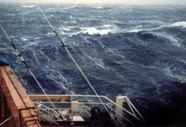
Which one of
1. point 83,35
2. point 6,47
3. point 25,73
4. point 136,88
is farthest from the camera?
point 83,35

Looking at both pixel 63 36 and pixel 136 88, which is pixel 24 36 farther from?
pixel 136 88

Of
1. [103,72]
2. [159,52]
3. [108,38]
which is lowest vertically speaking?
[103,72]

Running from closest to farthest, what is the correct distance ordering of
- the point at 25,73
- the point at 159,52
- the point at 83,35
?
the point at 25,73, the point at 159,52, the point at 83,35

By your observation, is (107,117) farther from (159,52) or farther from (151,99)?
(159,52)

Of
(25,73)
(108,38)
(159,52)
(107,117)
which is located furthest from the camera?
(108,38)

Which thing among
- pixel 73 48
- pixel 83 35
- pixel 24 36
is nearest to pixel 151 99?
pixel 73 48

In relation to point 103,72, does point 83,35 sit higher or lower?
higher

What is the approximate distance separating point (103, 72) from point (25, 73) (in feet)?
36.3

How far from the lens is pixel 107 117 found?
27.8 ft

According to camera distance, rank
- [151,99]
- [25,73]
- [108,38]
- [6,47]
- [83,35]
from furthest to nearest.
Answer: [83,35] < [108,38] < [6,47] < [25,73] < [151,99]

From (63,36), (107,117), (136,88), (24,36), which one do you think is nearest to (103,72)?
(136,88)

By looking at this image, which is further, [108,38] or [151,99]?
[108,38]

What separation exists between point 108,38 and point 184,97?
99.6ft

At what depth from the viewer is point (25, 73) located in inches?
1099
